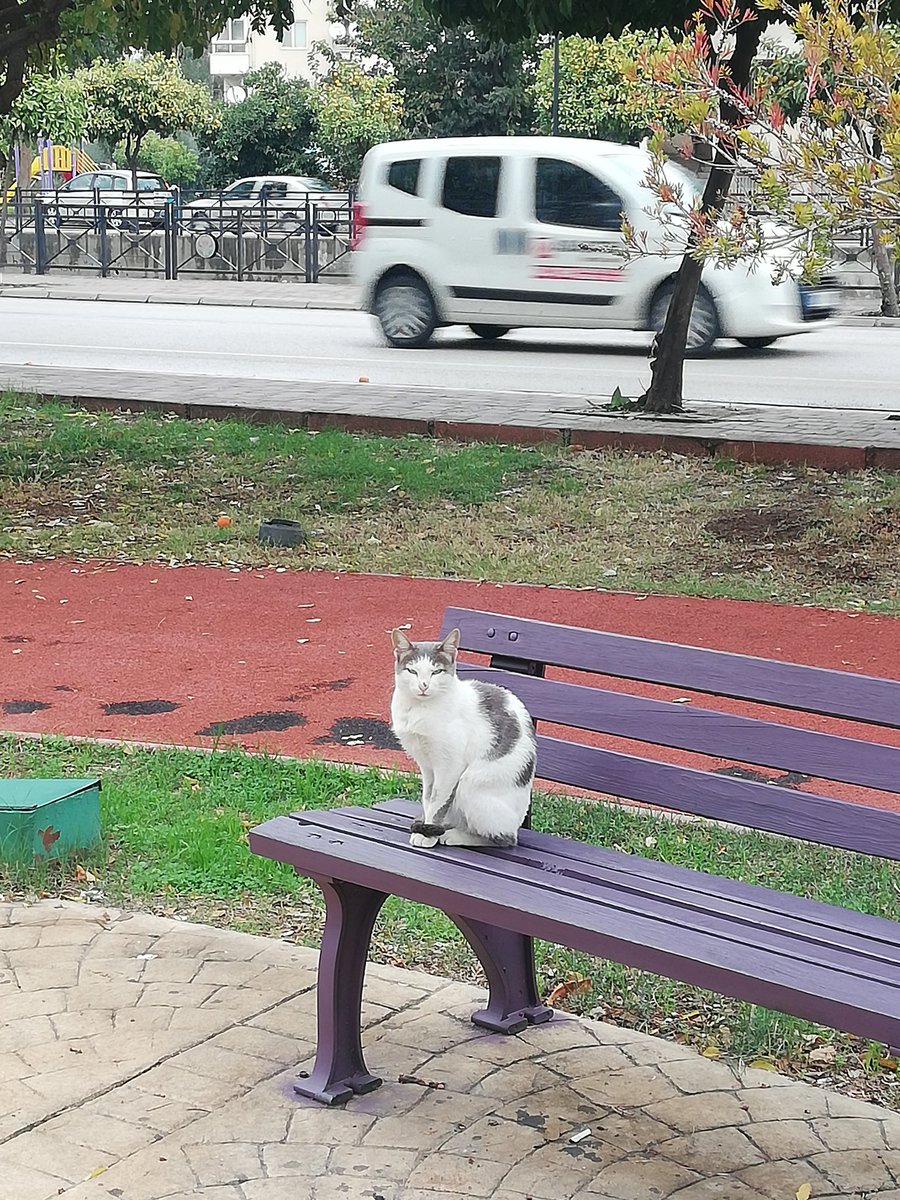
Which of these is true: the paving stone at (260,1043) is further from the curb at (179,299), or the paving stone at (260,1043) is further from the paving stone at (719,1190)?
the curb at (179,299)

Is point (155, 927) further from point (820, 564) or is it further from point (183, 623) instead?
point (820, 564)

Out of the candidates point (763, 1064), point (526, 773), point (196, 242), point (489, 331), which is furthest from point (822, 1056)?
point (196, 242)

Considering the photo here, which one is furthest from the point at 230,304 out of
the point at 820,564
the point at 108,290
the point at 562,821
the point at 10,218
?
the point at 562,821

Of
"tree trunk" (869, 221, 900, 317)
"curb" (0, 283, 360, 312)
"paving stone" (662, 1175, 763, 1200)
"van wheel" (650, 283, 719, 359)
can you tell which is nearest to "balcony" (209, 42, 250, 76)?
"curb" (0, 283, 360, 312)

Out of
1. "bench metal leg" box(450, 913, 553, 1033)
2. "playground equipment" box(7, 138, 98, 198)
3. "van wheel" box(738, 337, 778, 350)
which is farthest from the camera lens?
"playground equipment" box(7, 138, 98, 198)

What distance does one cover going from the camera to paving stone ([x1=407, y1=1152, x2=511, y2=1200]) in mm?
3186

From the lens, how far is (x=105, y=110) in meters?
48.1

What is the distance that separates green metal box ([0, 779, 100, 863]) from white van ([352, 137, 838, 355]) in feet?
44.1

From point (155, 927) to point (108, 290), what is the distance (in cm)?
2521

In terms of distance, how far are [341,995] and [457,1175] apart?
0.51 meters

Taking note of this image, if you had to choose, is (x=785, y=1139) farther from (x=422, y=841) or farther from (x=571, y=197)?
(x=571, y=197)

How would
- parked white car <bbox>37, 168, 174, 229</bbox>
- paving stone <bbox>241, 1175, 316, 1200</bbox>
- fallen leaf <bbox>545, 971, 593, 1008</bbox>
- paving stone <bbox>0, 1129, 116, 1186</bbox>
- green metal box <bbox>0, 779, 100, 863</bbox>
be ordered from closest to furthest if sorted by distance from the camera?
paving stone <bbox>241, 1175, 316, 1200</bbox>, paving stone <bbox>0, 1129, 116, 1186</bbox>, fallen leaf <bbox>545, 971, 593, 1008</bbox>, green metal box <bbox>0, 779, 100, 863</bbox>, parked white car <bbox>37, 168, 174, 229</bbox>

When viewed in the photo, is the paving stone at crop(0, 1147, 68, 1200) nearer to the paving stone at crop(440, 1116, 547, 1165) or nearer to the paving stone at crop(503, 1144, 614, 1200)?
the paving stone at crop(440, 1116, 547, 1165)

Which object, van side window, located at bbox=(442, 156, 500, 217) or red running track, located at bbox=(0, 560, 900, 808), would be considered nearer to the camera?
red running track, located at bbox=(0, 560, 900, 808)
